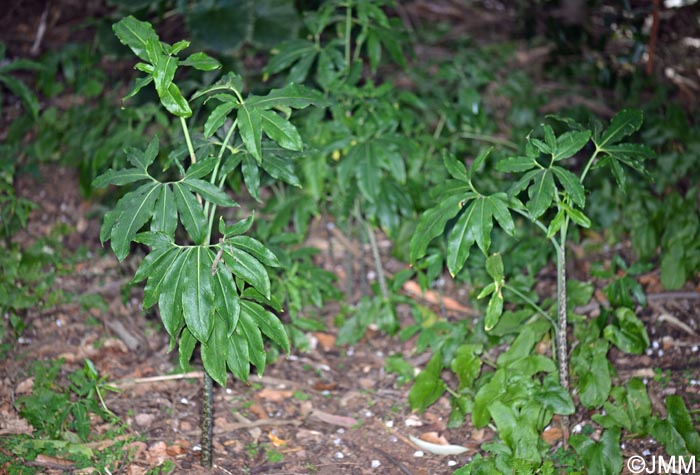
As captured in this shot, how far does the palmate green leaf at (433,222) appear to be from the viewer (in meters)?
2.60

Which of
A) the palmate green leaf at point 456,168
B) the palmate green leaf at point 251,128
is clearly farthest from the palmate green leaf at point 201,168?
the palmate green leaf at point 456,168

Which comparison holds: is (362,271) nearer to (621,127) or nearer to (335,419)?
(335,419)

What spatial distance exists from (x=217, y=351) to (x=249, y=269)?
0.29 metres

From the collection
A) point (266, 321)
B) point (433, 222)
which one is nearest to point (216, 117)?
point (266, 321)

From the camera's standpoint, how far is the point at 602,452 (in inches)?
102

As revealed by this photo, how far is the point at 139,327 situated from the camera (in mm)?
3441

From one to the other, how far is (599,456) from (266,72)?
1981 mm

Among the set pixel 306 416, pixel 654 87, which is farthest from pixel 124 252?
pixel 654 87

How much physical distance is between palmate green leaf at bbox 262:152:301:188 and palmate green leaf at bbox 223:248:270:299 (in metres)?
0.37

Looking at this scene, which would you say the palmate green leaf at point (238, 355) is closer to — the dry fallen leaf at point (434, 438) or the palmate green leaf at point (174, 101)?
the palmate green leaf at point (174, 101)

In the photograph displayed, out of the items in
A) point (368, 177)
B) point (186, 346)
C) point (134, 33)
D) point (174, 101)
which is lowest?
point (186, 346)

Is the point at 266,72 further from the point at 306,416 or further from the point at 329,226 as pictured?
the point at 306,416

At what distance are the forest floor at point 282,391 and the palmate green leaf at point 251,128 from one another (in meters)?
1.13

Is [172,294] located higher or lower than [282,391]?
higher
